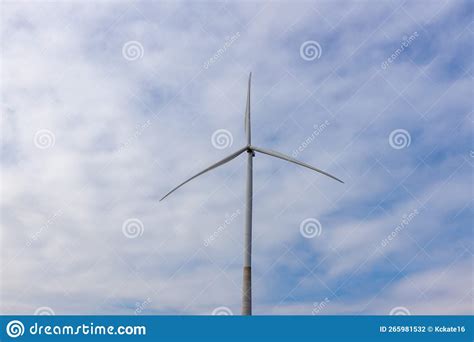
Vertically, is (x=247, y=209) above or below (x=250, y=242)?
above

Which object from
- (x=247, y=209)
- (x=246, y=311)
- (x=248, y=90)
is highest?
(x=248, y=90)

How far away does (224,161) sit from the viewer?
4431 centimetres

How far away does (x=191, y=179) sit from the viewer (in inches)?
1748

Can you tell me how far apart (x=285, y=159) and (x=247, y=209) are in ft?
17.7

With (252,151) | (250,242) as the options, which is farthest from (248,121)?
(250,242)
